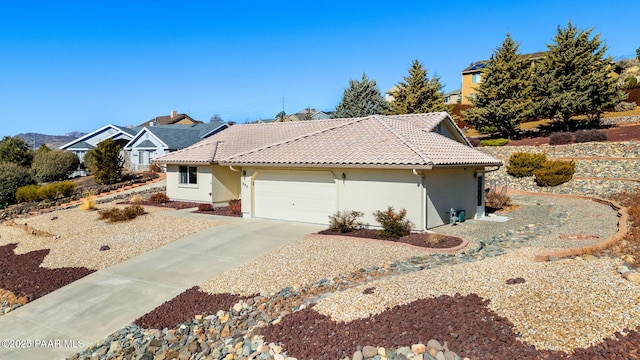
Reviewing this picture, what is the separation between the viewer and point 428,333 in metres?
6.00

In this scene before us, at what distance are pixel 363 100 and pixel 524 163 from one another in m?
21.7

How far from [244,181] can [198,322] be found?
9945 mm

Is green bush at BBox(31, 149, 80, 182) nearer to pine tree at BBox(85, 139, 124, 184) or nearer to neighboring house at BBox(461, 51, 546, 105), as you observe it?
pine tree at BBox(85, 139, 124, 184)

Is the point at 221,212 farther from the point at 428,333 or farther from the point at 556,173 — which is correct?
the point at 556,173

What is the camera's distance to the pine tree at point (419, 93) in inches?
1575

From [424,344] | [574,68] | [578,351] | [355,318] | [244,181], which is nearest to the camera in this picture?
[578,351]

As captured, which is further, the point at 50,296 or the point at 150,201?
the point at 150,201

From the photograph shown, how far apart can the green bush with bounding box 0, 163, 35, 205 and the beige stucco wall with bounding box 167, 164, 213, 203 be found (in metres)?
13.5

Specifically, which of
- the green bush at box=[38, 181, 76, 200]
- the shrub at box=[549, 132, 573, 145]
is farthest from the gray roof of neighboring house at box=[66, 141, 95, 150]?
the shrub at box=[549, 132, 573, 145]

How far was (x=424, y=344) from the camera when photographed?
18.9 ft

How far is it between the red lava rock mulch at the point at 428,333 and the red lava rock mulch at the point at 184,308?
199cm

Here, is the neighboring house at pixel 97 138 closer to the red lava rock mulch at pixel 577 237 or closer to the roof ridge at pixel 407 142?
the roof ridge at pixel 407 142

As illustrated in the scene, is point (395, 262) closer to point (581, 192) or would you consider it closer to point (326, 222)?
point (326, 222)

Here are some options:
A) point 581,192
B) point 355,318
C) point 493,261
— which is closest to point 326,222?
point 493,261
